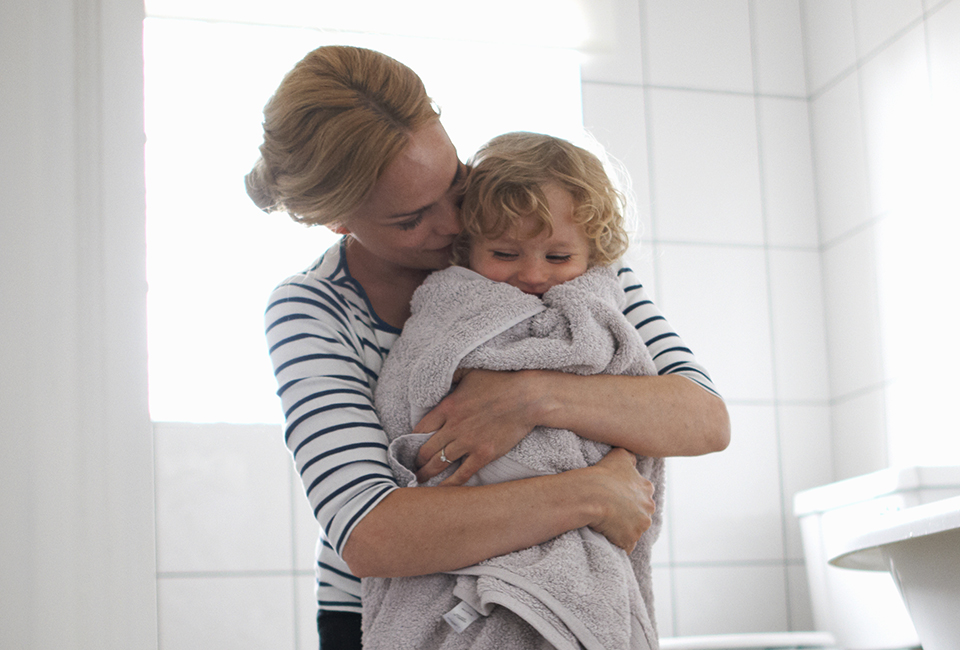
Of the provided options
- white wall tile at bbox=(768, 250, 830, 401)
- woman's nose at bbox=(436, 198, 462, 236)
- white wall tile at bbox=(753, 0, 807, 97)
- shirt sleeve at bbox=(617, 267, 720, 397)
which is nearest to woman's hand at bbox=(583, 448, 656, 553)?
shirt sleeve at bbox=(617, 267, 720, 397)

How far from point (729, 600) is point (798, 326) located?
701 millimetres

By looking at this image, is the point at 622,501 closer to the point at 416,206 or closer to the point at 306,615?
the point at 416,206

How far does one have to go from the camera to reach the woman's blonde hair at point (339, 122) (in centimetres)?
91

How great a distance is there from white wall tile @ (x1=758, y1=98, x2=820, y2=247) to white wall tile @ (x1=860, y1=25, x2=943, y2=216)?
222 mm

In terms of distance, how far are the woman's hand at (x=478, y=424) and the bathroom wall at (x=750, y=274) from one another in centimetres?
123

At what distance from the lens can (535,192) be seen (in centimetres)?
95

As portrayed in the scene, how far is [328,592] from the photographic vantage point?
98 centimetres

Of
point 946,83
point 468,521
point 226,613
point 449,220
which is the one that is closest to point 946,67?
point 946,83

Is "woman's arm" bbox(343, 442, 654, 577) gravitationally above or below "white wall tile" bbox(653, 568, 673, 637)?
above

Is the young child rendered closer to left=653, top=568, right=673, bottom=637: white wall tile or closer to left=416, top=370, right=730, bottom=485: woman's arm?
left=416, top=370, right=730, bottom=485: woman's arm

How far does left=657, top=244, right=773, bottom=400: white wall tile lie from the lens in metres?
2.34

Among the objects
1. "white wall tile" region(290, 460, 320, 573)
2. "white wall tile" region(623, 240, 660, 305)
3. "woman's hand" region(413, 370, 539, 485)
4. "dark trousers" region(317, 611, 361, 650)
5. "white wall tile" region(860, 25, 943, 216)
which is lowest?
"dark trousers" region(317, 611, 361, 650)

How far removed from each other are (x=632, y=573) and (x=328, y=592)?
1.05ft

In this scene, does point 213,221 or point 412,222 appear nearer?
point 412,222
